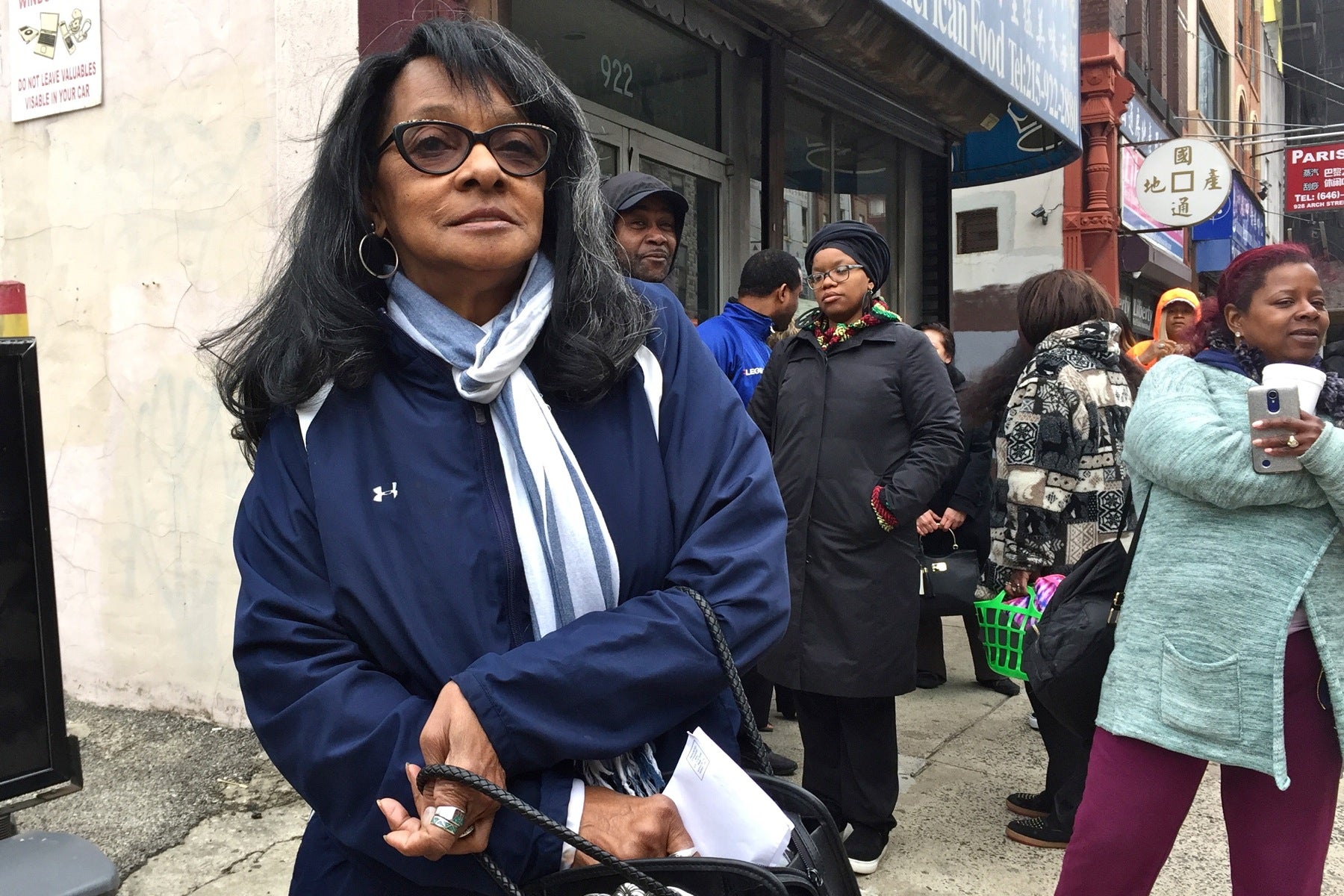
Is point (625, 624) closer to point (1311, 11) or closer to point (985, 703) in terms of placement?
point (985, 703)

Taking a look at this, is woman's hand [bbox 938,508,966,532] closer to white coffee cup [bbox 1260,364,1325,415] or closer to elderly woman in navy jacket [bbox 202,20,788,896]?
white coffee cup [bbox 1260,364,1325,415]

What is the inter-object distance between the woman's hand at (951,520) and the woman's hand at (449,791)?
3.84 m

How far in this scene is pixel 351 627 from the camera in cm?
132

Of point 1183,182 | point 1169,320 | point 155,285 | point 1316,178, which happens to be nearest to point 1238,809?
point 1169,320

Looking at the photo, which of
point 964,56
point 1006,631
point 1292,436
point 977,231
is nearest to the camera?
point 1292,436

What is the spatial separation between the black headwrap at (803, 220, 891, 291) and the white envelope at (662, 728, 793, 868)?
2.48 meters

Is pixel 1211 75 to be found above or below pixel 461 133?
above

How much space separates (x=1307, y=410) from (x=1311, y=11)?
41.4m

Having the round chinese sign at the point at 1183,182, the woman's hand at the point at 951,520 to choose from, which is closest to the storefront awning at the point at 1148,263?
the round chinese sign at the point at 1183,182

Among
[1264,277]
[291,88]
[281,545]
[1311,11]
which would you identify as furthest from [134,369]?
[1311,11]

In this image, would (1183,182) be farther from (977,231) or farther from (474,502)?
(474,502)

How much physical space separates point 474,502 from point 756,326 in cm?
318

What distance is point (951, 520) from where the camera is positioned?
15.7 feet

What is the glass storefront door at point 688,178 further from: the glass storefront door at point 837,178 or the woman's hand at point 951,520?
the woman's hand at point 951,520
